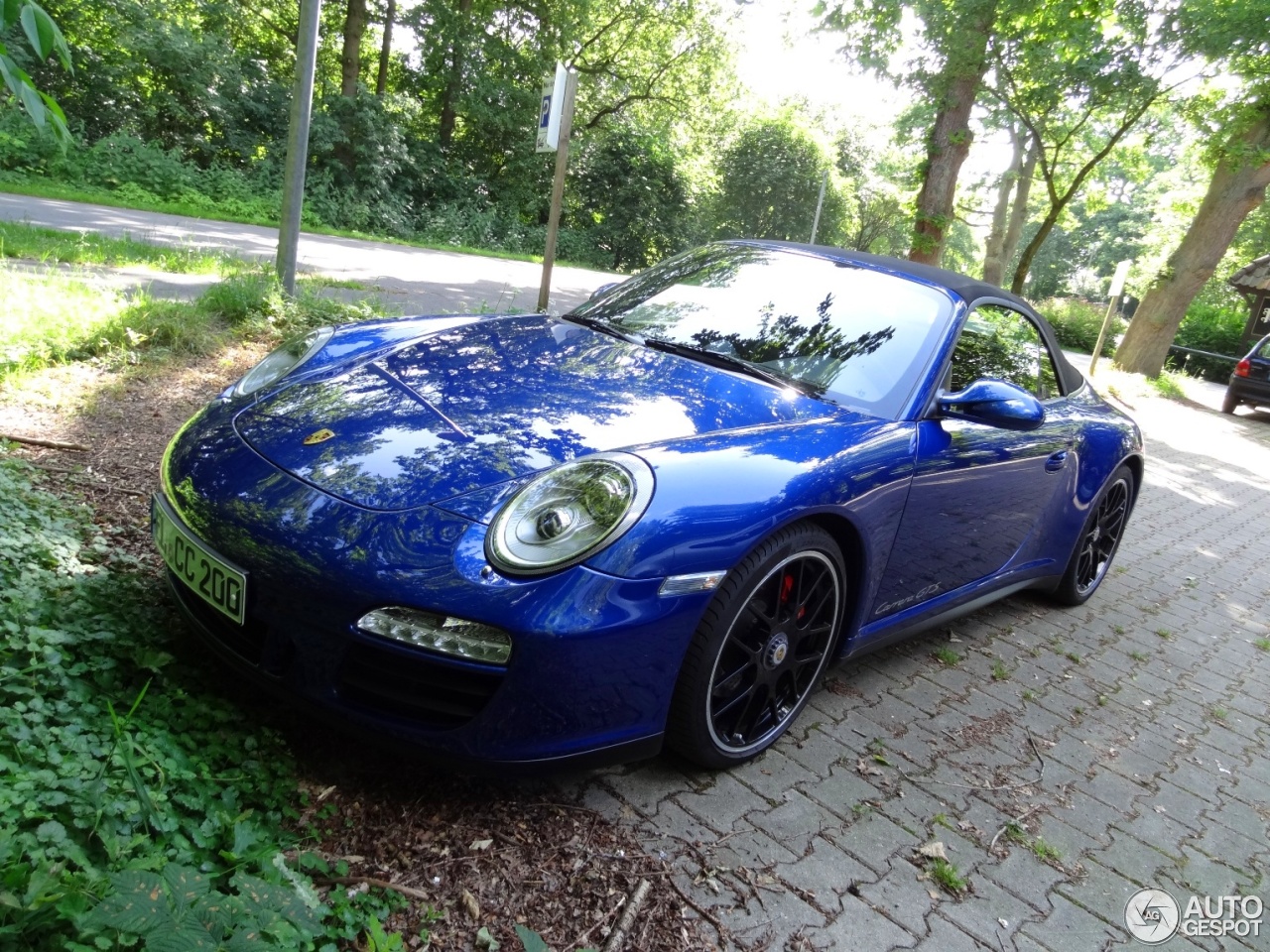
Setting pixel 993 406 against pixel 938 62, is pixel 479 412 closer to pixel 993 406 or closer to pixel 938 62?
pixel 993 406

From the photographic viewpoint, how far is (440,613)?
1.86 m

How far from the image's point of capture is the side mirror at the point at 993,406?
112 inches

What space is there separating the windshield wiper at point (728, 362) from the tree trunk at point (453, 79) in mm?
A: 24254

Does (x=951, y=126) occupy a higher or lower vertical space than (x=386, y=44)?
lower

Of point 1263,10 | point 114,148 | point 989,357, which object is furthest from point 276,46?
point 989,357

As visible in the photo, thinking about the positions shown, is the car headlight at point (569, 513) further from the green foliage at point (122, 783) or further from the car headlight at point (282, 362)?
the car headlight at point (282, 362)

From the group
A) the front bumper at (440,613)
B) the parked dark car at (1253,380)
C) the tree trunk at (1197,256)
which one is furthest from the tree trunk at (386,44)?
the front bumper at (440,613)

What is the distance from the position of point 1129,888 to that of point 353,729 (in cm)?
206

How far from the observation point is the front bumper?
1875 millimetres

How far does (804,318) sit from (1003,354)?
0.93 m

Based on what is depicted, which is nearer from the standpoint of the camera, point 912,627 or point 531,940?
point 531,940

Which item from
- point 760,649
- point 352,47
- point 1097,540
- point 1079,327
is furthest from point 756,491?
point 1079,327

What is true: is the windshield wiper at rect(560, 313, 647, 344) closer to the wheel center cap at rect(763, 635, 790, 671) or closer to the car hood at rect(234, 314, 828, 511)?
the car hood at rect(234, 314, 828, 511)

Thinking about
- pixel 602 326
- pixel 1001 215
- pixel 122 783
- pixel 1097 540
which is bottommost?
pixel 122 783
